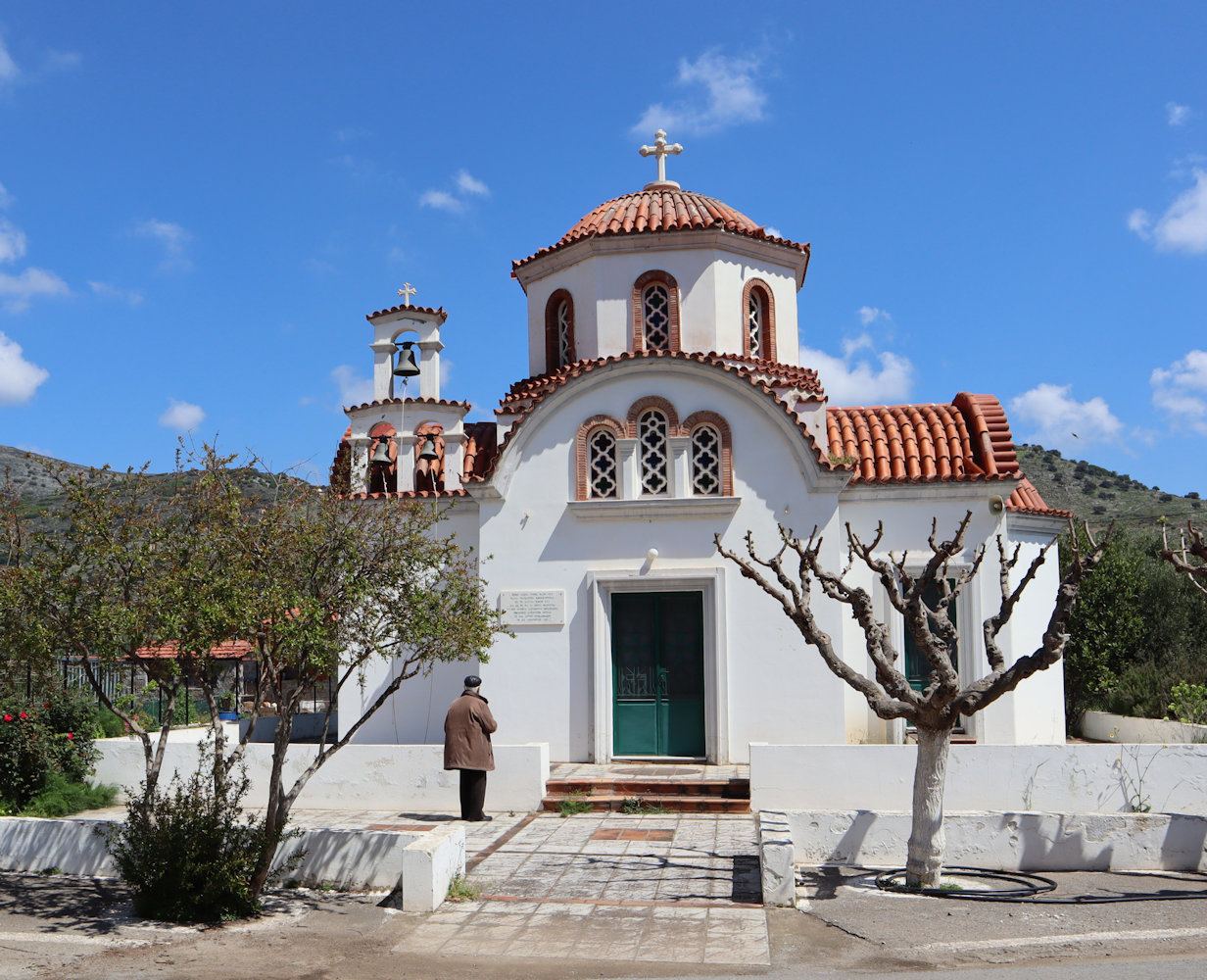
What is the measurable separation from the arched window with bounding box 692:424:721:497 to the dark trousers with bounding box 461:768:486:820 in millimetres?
4937

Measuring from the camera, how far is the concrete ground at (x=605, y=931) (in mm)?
6996

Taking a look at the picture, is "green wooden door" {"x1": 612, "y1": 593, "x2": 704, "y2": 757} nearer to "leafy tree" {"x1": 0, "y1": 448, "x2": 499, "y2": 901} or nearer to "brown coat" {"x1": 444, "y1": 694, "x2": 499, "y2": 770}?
"brown coat" {"x1": 444, "y1": 694, "x2": 499, "y2": 770}

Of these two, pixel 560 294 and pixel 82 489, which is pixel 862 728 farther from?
pixel 82 489

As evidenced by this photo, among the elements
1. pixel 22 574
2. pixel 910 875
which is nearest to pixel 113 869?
pixel 22 574

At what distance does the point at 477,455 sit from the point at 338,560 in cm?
788

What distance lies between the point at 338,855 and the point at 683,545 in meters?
6.65

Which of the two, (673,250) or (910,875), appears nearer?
(910,875)

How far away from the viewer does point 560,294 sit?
56.8 ft

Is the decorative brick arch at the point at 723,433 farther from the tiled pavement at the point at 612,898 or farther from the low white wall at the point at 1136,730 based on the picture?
the low white wall at the point at 1136,730

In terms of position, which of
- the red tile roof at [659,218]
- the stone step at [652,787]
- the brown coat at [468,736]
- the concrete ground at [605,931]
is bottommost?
the concrete ground at [605,931]

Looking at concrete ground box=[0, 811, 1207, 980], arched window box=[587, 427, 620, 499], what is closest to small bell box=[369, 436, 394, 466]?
arched window box=[587, 427, 620, 499]

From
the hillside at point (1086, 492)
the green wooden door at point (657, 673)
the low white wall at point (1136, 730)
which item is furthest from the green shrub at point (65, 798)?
the hillside at point (1086, 492)

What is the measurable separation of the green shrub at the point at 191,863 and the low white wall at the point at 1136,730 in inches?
455

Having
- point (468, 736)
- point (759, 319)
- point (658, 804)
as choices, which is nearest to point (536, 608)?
point (468, 736)
